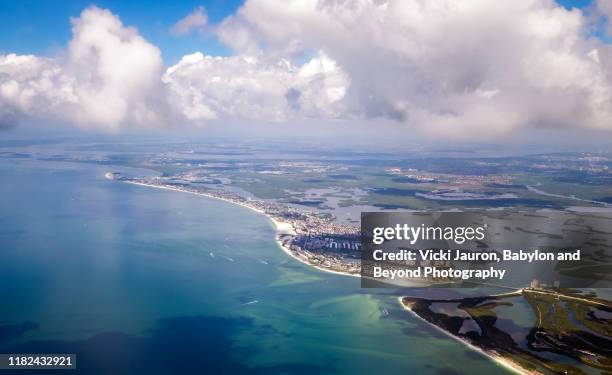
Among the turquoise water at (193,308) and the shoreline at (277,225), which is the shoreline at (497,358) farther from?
the shoreline at (277,225)

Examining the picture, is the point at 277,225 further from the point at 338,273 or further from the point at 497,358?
the point at 497,358

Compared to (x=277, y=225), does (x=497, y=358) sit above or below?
below

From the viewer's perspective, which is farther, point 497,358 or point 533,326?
point 533,326

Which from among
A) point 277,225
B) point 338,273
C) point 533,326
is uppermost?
point 277,225

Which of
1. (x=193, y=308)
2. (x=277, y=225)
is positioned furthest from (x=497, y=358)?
(x=277, y=225)

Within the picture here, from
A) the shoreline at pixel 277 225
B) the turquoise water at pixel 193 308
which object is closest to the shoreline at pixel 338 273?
the shoreline at pixel 277 225

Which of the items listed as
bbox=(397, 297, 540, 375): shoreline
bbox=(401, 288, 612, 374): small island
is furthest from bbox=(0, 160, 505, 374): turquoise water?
bbox=(401, 288, 612, 374): small island

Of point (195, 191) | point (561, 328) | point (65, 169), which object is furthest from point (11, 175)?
point (561, 328)

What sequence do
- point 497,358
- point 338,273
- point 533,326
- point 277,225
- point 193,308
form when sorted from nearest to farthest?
point 497,358, point 533,326, point 193,308, point 338,273, point 277,225

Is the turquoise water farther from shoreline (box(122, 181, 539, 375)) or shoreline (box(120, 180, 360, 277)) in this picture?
shoreline (box(120, 180, 360, 277))
